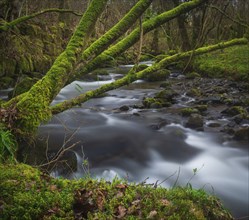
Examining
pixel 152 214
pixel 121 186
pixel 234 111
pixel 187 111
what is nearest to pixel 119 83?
pixel 121 186

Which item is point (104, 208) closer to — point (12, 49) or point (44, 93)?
point (44, 93)

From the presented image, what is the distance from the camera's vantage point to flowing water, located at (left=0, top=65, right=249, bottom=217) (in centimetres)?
673

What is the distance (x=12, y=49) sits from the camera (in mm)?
11641

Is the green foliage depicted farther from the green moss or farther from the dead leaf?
the green moss

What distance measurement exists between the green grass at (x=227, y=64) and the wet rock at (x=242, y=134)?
6.50 m

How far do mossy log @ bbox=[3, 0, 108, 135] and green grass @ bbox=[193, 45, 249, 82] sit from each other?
11.8 meters

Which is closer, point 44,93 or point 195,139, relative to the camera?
point 44,93

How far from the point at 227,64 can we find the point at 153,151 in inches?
389

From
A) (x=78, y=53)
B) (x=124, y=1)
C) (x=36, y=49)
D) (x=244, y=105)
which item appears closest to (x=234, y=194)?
(x=78, y=53)

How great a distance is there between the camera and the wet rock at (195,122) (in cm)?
948

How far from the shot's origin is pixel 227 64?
53.9 feet

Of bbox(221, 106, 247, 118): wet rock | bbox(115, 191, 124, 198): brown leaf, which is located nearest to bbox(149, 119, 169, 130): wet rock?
bbox(221, 106, 247, 118): wet rock

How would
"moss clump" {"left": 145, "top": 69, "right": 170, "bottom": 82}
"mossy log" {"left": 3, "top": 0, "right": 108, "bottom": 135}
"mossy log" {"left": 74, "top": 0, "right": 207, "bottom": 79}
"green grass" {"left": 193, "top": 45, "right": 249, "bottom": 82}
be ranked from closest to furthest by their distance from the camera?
"mossy log" {"left": 3, "top": 0, "right": 108, "bottom": 135} → "mossy log" {"left": 74, "top": 0, "right": 207, "bottom": 79} → "green grass" {"left": 193, "top": 45, "right": 249, "bottom": 82} → "moss clump" {"left": 145, "top": 69, "right": 170, "bottom": 82}

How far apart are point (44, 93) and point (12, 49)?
8.30 meters
